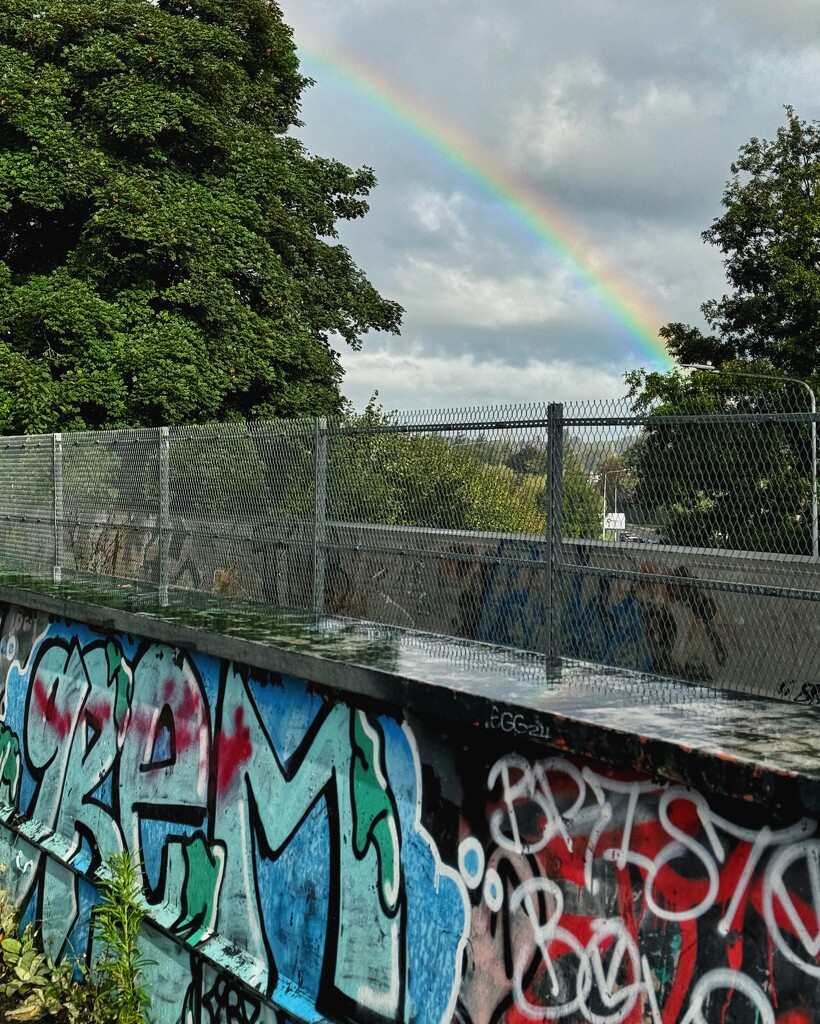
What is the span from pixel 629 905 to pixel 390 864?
4.15ft

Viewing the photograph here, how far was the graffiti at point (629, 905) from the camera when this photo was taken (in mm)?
3107

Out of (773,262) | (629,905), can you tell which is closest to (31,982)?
(629,905)

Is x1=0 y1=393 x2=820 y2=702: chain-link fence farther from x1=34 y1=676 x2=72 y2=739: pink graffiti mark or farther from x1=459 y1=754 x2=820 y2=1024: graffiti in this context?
x1=34 y1=676 x2=72 y2=739: pink graffiti mark

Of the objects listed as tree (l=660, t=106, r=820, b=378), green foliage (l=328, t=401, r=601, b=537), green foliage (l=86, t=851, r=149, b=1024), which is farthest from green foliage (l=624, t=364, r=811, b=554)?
tree (l=660, t=106, r=820, b=378)

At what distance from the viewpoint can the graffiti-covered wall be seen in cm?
328

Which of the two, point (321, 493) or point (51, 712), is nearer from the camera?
point (321, 493)

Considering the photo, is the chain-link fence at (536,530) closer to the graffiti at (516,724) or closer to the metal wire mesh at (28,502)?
the graffiti at (516,724)

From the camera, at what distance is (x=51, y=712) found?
305 inches

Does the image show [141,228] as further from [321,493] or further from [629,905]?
[629,905]

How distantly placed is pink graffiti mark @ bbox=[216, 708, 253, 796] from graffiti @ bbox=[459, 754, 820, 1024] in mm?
1700

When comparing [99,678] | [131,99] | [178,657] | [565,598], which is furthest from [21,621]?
[131,99]

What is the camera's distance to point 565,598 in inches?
177

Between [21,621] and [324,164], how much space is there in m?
19.1

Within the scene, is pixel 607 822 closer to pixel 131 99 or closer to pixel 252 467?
pixel 252 467
